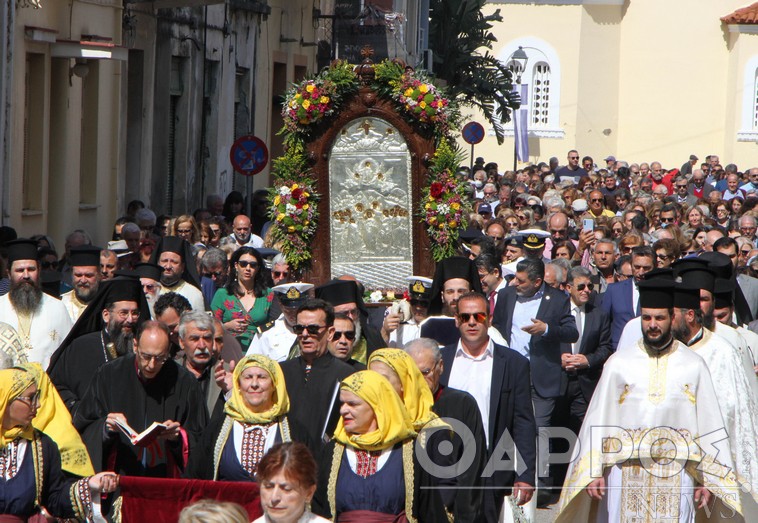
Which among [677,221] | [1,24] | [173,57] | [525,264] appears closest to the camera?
[525,264]

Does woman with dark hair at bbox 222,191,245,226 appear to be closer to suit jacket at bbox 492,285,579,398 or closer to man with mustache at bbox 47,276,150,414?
suit jacket at bbox 492,285,579,398

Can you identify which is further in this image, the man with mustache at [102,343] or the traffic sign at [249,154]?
Answer: the traffic sign at [249,154]

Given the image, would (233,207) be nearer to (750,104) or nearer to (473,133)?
(473,133)

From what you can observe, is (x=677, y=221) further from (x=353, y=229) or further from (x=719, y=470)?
(x=719, y=470)

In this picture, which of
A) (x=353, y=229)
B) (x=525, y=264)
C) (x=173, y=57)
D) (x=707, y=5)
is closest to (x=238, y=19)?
(x=173, y=57)

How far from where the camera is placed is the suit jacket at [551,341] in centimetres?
1062

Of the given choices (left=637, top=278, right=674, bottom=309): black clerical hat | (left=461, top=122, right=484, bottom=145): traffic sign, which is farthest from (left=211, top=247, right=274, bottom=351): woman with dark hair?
(left=461, top=122, right=484, bottom=145): traffic sign

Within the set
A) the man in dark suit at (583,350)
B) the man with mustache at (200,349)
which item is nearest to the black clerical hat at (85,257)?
the man with mustache at (200,349)

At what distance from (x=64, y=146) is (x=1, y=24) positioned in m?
2.60

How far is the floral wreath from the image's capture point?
12.8 m

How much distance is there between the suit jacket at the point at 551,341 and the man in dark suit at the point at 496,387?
7.09 ft

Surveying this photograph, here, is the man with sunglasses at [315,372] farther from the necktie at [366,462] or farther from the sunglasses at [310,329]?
the necktie at [366,462]

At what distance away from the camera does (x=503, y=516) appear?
816 centimetres

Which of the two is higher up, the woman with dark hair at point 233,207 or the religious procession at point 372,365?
the woman with dark hair at point 233,207
